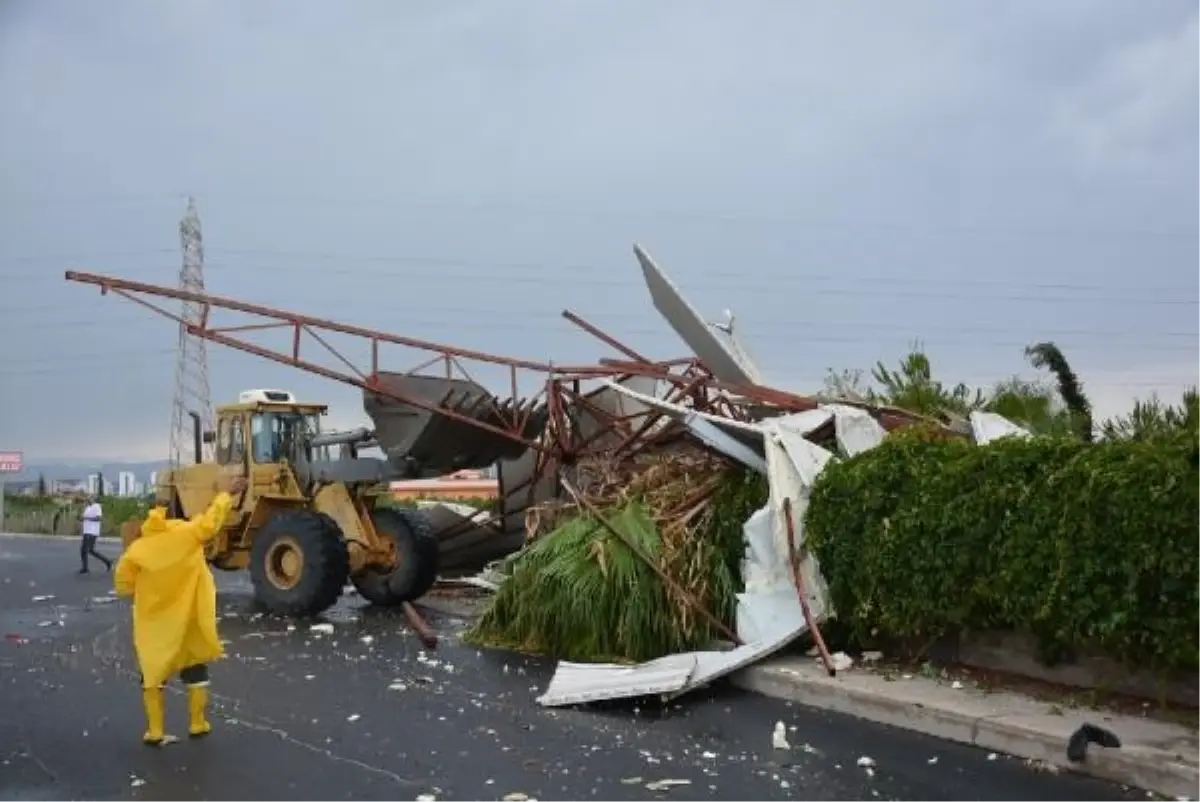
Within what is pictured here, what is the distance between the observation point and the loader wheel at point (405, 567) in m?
15.7

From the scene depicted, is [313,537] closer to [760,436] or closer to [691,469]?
[691,469]

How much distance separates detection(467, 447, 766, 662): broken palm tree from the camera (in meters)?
10.3

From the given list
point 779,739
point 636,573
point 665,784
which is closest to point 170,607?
point 665,784

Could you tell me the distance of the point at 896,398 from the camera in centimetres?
1286

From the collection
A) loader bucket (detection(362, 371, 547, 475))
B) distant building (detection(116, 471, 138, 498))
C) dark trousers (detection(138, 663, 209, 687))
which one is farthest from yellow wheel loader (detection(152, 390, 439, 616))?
distant building (detection(116, 471, 138, 498))

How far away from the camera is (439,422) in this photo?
1488 centimetres

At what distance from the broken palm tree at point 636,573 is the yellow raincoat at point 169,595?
3.60m

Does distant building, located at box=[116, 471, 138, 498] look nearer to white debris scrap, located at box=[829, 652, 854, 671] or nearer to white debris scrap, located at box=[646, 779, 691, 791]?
white debris scrap, located at box=[829, 652, 854, 671]

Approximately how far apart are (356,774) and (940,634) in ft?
14.9

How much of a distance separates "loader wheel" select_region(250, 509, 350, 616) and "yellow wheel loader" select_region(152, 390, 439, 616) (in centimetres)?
19

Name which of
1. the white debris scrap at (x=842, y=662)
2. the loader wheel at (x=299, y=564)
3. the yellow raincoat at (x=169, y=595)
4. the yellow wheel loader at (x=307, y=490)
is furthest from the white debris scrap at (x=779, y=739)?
the yellow wheel loader at (x=307, y=490)

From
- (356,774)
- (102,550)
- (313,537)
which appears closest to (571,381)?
(313,537)

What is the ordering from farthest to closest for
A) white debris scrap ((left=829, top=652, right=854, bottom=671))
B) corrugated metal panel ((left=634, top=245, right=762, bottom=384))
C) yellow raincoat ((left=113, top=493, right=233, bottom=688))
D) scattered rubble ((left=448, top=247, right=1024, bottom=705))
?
corrugated metal panel ((left=634, top=245, right=762, bottom=384)) < scattered rubble ((left=448, top=247, right=1024, bottom=705)) < white debris scrap ((left=829, top=652, right=854, bottom=671)) < yellow raincoat ((left=113, top=493, right=233, bottom=688))

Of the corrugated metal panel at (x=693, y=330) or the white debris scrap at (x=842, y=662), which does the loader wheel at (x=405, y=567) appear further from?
the white debris scrap at (x=842, y=662)
